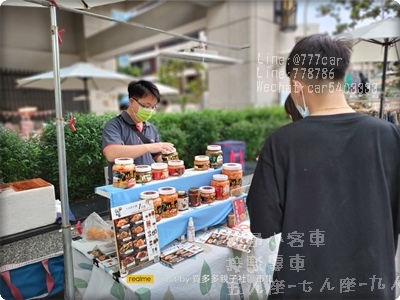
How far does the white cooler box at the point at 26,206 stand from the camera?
204 centimetres

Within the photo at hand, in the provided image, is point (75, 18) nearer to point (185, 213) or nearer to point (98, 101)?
point (98, 101)

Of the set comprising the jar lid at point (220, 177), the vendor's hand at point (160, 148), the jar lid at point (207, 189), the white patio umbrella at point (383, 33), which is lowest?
the jar lid at point (207, 189)

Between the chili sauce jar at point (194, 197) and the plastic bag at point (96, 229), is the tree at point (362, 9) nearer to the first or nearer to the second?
the chili sauce jar at point (194, 197)

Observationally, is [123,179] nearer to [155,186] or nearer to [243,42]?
[155,186]

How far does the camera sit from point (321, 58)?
3.61 feet

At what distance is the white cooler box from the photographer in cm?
204

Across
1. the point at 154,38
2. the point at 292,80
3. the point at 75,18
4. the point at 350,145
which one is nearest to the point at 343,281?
the point at 350,145

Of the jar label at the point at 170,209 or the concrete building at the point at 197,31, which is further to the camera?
the concrete building at the point at 197,31

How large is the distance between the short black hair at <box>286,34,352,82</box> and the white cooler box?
1.93m

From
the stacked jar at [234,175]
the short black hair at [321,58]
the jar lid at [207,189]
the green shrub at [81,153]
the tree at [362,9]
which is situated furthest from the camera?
the tree at [362,9]

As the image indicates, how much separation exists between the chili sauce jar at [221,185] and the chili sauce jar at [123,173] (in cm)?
59

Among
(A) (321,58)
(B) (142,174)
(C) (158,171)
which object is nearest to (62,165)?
(B) (142,174)

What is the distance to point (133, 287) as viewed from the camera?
1421 millimetres

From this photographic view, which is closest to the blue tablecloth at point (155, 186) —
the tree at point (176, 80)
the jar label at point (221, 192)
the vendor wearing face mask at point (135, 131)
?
the jar label at point (221, 192)
